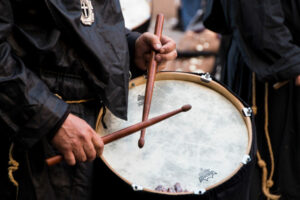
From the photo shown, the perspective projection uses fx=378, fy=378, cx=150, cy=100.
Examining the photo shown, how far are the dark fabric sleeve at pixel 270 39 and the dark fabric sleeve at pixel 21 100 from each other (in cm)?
106

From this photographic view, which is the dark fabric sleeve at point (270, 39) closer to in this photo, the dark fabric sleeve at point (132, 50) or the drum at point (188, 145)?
the drum at point (188, 145)

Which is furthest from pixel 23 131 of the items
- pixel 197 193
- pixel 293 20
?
pixel 293 20

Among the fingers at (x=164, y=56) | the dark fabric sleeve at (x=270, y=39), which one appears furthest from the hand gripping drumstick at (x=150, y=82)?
the dark fabric sleeve at (x=270, y=39)

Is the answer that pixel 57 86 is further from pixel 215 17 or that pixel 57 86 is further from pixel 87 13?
pixel 215 17

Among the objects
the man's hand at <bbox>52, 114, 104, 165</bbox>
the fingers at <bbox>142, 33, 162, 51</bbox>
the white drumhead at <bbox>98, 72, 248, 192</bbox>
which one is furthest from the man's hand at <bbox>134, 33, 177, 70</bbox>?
the man's hand at <bbox>52, 114, 104, 165</bbox>

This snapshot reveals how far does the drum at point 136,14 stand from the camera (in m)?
2.36

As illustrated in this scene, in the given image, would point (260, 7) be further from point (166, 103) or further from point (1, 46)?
point (1, 46)

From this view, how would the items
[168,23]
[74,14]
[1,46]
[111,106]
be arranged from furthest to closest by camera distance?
[168,23], [111,106], [74,14], [1,46]

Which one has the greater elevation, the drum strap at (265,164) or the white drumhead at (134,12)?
the white drumhead at (134,12)

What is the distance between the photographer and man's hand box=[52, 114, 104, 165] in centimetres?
102

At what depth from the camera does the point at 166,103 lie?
1361mm

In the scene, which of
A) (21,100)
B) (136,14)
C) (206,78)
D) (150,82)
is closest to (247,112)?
(206,78)

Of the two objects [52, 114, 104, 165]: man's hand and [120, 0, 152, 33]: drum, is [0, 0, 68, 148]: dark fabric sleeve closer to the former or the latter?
[52, 114, 104, 165]: man's hand

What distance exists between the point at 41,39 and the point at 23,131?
0.85 ft
